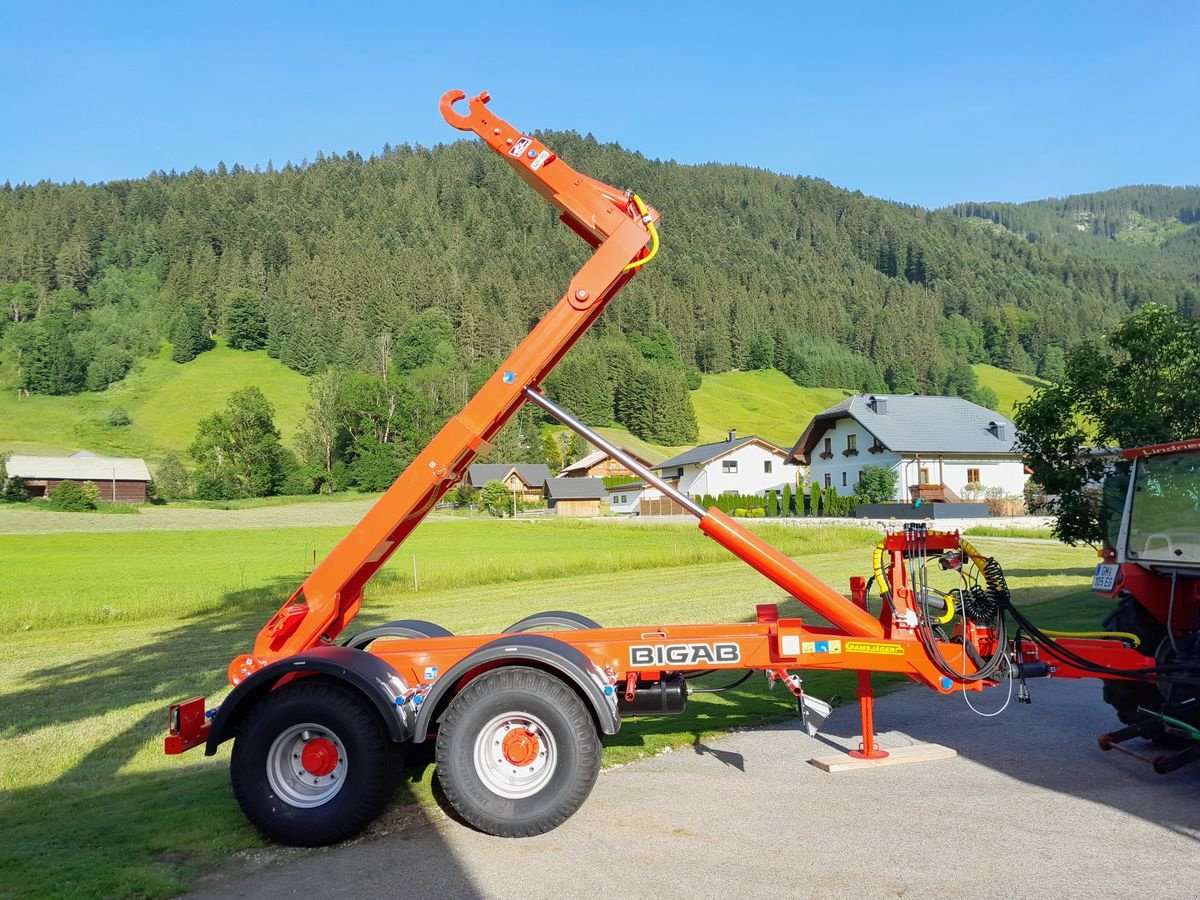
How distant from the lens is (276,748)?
602cm

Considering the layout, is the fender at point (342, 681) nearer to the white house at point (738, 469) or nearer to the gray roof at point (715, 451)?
the white house at point (738, 469)

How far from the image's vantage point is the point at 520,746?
5988 millimetres

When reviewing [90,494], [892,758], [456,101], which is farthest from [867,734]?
[90,494]

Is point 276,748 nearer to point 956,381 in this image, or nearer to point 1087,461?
point 1087,461

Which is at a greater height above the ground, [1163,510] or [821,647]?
[1163,510]

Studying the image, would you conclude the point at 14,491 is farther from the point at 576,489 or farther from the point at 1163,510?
the point at 1163,510

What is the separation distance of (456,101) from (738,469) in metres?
79.7

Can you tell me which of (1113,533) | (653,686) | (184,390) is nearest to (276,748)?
(653,686)

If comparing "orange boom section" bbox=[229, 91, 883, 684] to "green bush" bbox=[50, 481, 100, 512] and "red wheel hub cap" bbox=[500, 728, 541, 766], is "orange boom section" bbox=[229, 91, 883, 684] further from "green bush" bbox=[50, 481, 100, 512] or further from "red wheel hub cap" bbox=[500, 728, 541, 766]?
"green bush" bbox=[50, 481, 100, 512]

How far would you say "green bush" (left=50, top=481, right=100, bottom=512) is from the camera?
237 ft

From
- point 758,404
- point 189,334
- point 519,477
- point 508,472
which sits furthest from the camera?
point 758,404

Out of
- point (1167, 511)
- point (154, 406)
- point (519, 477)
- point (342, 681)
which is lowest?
point (342, 681)

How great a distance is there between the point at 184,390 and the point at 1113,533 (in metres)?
133

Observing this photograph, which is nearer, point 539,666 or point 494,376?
point 539,666
